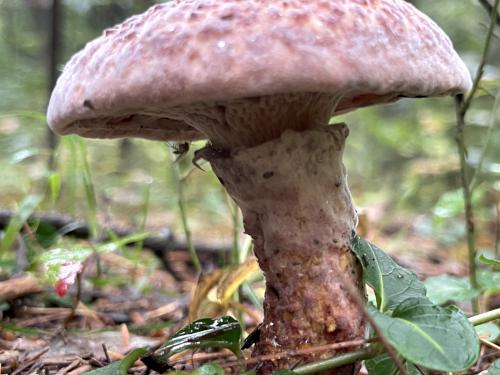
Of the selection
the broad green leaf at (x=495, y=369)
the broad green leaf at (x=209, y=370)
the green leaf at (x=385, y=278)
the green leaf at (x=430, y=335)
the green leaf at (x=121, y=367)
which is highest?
the green leaf at (x=430, y=335)

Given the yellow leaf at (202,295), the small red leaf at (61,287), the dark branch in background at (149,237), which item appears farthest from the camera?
the dark branch in background at (149,237)

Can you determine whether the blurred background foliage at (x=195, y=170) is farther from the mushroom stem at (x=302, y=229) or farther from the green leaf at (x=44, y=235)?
the mushroom stem at (x=302, y=229)

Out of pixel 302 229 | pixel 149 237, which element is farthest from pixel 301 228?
pixel 149 237

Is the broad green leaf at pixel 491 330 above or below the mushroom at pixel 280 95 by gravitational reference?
below

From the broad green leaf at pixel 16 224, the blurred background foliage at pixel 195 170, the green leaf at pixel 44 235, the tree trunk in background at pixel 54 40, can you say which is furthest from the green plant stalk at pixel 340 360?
the tree trunk in background at pixel 54 40

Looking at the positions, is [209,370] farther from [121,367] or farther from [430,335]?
[430,335]

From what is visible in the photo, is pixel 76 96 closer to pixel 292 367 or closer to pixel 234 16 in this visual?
pixel 234 16
